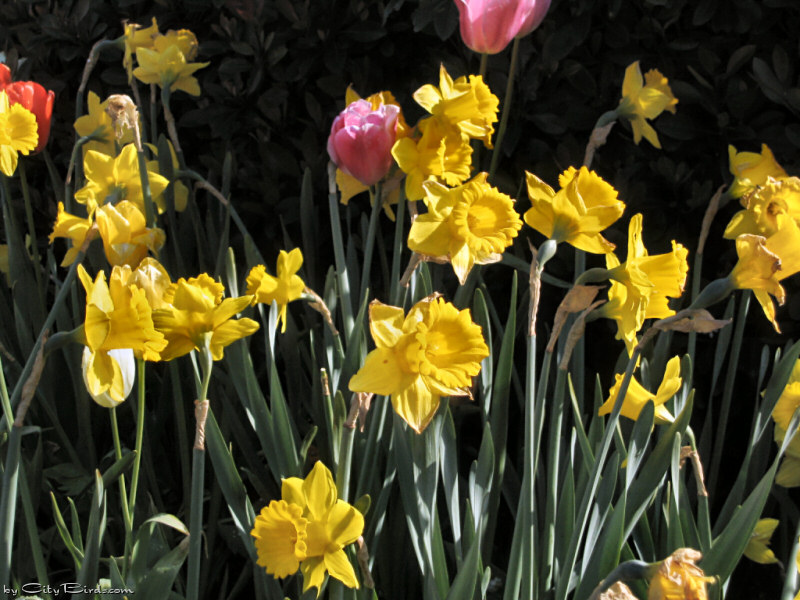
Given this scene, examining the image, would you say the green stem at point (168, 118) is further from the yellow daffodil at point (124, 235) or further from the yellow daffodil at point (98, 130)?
the yellow daffodil at point (124, 235)

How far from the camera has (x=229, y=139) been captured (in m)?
1.91

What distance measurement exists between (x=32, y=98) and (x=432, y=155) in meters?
0.86

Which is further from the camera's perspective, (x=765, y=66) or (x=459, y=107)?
(x=765, y=66)

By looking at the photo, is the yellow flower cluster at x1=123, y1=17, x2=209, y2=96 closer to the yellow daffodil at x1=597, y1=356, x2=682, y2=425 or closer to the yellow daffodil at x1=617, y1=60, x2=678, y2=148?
the yellow daffodil at x1=617, y1=60, x2=678, y2=148

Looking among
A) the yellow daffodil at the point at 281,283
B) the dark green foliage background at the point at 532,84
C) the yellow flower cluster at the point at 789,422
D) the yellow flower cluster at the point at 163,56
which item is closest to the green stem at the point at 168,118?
the yellow flower cluster at the point at 163,56

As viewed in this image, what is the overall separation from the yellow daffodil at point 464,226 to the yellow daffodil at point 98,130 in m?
0.80

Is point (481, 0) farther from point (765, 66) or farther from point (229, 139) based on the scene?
point (229, 139)

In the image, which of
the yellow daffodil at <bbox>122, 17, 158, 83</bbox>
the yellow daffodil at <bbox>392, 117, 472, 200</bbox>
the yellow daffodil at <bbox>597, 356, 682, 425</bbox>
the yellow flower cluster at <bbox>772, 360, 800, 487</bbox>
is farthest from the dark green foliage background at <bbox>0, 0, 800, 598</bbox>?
the yellow daffodil at <bbox>597, 356, 682, 425</bbox>

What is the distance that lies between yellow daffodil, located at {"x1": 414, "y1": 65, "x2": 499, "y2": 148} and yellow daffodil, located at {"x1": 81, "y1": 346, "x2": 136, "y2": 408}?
54cm

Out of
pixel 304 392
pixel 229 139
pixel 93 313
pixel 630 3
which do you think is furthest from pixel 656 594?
pixel 229 139

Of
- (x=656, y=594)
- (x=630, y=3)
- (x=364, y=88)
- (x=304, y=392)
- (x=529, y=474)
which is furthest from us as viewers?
(x=364, y=88)

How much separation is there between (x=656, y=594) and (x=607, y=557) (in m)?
0.31

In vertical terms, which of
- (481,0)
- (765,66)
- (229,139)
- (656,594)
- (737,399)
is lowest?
(737,399)

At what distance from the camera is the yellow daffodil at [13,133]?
3.97ft
